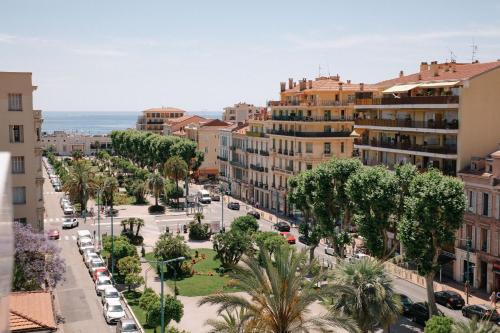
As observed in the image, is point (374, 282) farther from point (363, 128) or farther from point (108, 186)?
point (108, 186)

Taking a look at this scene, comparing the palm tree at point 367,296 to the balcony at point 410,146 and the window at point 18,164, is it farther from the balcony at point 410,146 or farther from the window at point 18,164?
the window at point 18,164

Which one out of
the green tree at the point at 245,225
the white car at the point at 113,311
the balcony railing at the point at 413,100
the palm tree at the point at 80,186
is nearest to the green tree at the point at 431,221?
the balcony railing at the point at 413,100

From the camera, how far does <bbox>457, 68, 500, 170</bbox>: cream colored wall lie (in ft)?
165

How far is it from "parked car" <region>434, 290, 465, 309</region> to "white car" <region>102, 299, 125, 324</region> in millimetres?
22562

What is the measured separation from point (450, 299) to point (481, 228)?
23.0 feet

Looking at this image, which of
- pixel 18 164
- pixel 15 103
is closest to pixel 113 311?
pixel 18 164

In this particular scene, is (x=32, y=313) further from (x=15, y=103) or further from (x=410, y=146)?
(x=410, y=146)

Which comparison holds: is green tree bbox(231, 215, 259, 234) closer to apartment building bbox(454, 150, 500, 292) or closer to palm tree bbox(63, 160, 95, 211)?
apartment building bbox(454, 150, 500, 292)

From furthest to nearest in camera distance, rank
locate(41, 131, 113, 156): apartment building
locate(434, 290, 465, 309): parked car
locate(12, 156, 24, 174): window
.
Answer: locate(41, 131, 113, 156): apartment building < locate(12, 156, 24, 174): window < locate(434, 290, 465, 309): parked car

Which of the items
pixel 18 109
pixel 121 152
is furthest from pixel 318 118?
pixel 121 152

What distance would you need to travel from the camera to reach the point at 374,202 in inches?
1710

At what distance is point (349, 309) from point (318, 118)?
51314 millimetres

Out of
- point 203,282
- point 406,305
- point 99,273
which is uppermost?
point 99,273

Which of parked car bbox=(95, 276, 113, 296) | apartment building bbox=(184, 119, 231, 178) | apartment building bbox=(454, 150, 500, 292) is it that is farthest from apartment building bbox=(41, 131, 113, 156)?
apartment building bbox=(454, 150, 500, 292)
